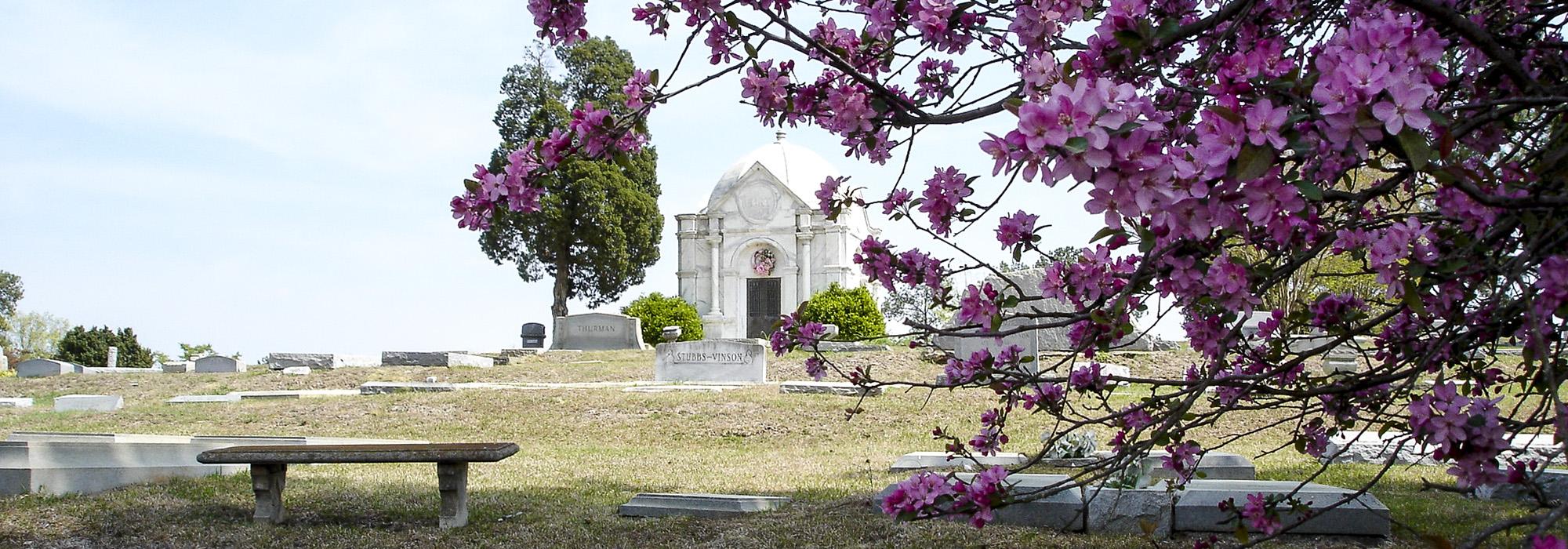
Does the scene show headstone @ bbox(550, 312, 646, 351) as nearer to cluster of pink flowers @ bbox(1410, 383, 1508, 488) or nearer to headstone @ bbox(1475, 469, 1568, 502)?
headstone @ bbox(1475, 469, 1568, 502)

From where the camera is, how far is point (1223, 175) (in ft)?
6.30

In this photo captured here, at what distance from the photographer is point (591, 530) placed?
6.04m

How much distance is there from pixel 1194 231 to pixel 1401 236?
2.34 ft

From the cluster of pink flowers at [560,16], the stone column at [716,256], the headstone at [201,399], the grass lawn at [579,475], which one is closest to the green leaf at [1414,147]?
the cluster of pink flowers at [560,16]

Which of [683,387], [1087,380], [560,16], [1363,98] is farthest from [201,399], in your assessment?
[1363,98]

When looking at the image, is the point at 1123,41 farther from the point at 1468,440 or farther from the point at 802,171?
the point at 802,171

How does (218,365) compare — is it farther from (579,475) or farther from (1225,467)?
(1225,467)

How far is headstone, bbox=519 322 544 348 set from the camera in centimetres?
3312

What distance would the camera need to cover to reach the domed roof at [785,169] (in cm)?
3775

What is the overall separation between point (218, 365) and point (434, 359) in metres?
4.50

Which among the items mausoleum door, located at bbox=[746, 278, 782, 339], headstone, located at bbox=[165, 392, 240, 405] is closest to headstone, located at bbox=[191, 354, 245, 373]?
headstone, located at bbox=[165, 392, 240, 405]

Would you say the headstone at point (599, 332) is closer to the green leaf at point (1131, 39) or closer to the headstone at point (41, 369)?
the headstone at point (41, 369)

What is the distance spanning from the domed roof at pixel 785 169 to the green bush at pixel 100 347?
17.3 m

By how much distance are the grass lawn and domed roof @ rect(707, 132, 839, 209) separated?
1992cm
